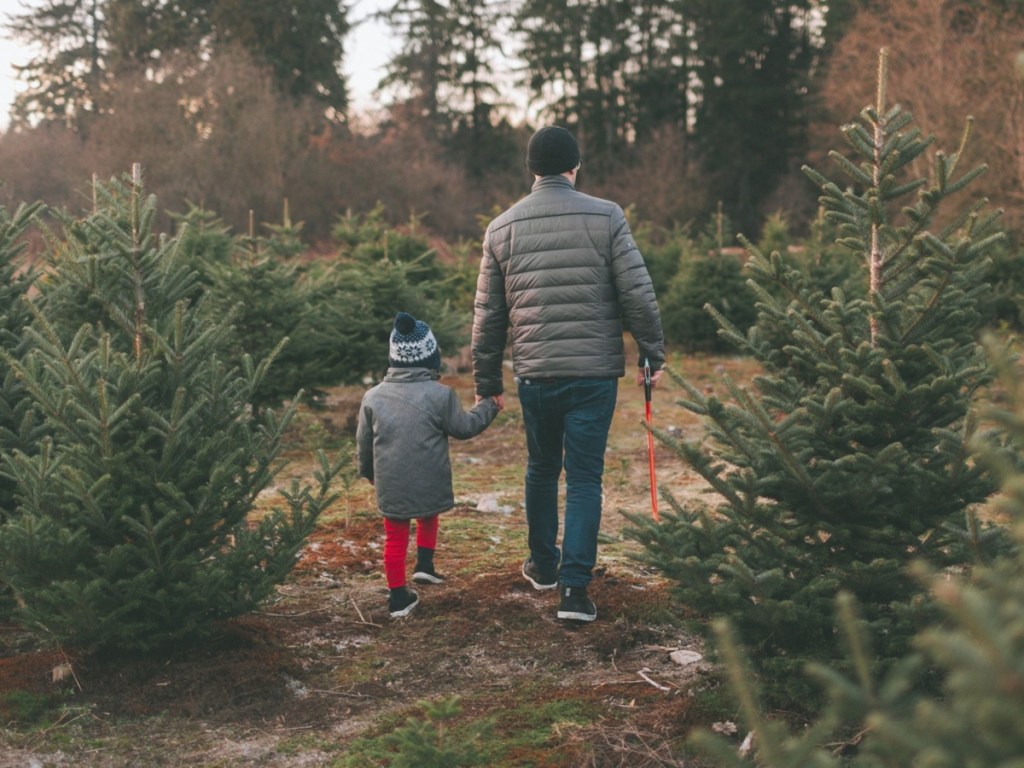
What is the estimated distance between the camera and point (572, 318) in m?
5.33

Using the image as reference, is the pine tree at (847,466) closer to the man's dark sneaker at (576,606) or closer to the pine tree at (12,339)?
the man's dark sneaker at (576,606)

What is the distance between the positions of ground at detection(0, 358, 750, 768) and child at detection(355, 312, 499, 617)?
0.41 m

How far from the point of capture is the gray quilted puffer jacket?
5.30 metres

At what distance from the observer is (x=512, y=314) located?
556 cm

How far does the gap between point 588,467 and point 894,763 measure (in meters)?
3.58

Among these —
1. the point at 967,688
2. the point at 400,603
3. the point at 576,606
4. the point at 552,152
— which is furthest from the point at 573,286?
the point at 967,688

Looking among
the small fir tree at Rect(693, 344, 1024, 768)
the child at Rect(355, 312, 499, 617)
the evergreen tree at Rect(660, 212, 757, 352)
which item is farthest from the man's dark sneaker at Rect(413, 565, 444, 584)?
the evergreen tree at Rect(660, 212, 757, 352)

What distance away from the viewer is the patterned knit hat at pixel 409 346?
546 centimetres

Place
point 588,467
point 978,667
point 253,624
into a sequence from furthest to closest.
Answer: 1. point 588,467
2. point 253,624
3. point 978,667

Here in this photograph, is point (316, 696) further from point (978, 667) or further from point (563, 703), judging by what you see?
point (978, 667)

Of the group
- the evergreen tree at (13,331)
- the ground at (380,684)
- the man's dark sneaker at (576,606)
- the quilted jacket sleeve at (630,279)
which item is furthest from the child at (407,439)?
the evergreen tree at (13,331)

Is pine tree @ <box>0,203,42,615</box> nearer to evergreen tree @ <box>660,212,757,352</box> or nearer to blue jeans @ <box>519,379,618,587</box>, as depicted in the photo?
blue jeans @ <box>519,379,618,587</box>

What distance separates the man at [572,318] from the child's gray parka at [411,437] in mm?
411

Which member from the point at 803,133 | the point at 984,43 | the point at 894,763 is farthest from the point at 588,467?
the point at 803,133
